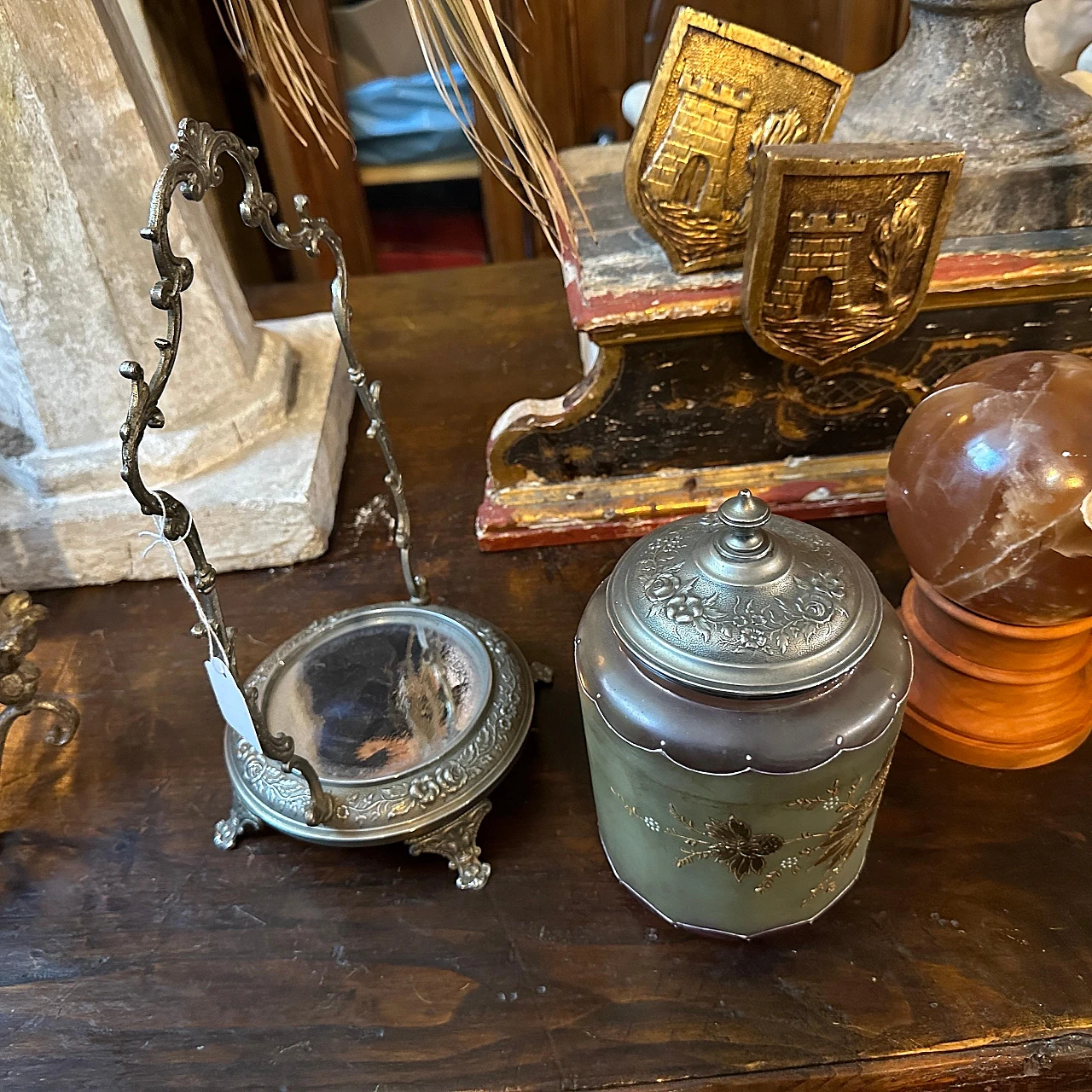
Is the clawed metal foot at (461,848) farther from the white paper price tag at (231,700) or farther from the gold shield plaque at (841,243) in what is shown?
the gold shield plaque at (841,243)

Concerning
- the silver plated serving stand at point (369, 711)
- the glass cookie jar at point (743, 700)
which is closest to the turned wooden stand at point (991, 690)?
the glass cookie jar at point (743, 700)

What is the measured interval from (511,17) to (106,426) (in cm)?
101

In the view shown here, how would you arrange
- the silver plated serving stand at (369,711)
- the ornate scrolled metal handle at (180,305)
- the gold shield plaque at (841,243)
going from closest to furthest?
the ornate scrolled metal handle at (180,305) → the silver plated serving stand at (369,711) → the gold shield plaque at (841,243)

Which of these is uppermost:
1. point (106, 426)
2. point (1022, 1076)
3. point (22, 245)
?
point (22, 245)

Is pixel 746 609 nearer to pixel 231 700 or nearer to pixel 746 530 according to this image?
pixel 746 530

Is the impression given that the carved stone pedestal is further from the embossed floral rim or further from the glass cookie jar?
the glass cookie jar

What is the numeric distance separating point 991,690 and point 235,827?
21.1 inches

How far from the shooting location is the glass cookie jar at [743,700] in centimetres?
46

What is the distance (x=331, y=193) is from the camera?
62.4 inches

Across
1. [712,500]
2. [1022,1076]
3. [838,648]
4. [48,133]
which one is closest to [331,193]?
[48,133]

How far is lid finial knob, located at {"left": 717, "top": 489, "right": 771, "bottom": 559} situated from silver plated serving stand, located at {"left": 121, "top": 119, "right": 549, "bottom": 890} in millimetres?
248

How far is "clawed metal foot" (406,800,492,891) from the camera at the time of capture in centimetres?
60

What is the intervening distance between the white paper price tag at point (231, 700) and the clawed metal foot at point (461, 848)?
13 centimetres

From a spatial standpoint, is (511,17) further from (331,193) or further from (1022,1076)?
(1022,1076)
